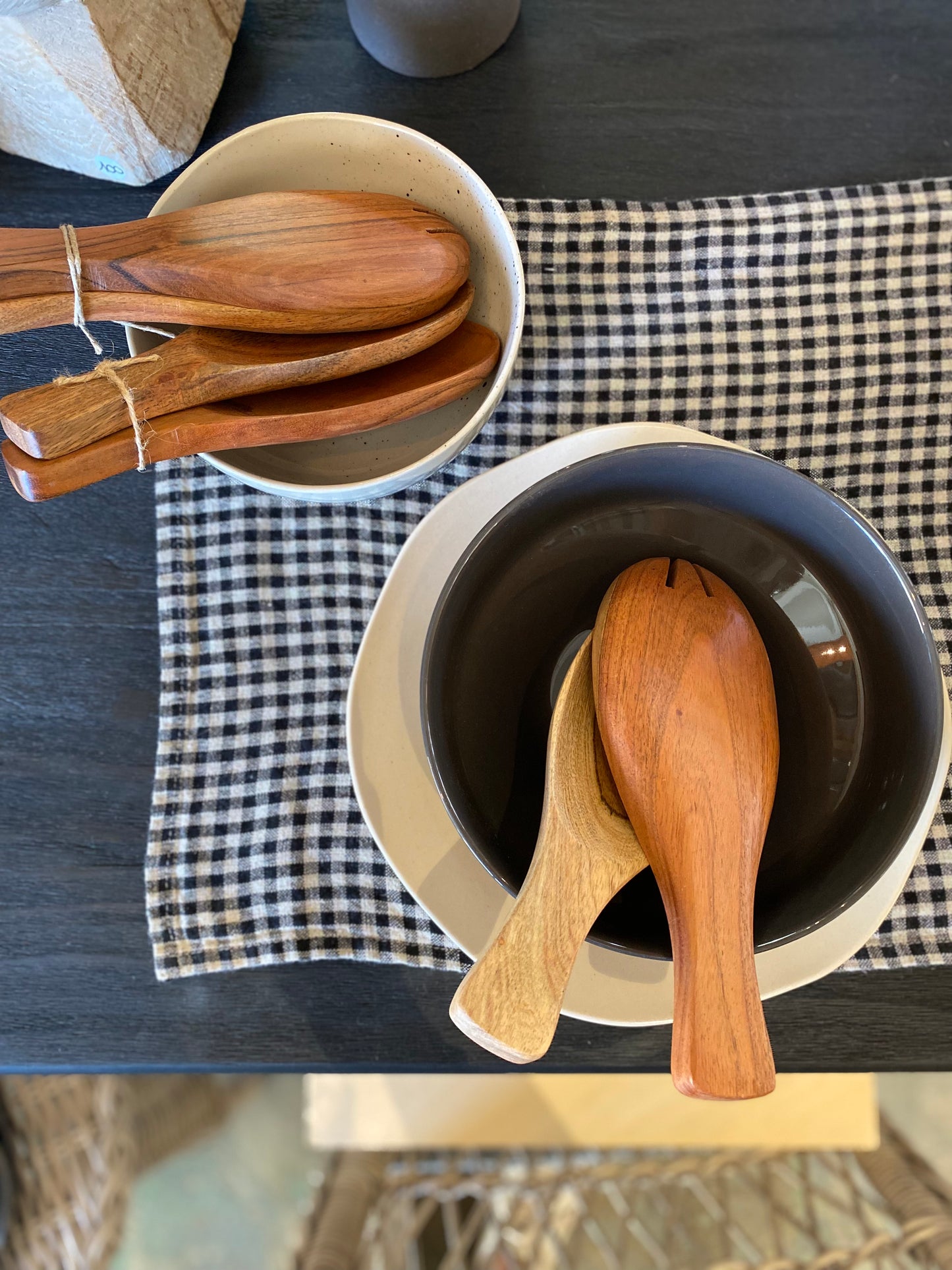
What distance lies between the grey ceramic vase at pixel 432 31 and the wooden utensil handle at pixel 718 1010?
1.44 ft

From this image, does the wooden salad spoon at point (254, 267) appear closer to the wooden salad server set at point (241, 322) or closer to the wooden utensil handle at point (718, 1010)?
the wooden salad server set at point (241, 322)

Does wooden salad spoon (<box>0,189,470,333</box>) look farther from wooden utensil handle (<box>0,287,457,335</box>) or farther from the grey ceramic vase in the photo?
the grey ceramic vase

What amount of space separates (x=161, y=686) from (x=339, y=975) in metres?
0.17

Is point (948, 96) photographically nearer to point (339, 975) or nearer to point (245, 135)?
point (245, 135)

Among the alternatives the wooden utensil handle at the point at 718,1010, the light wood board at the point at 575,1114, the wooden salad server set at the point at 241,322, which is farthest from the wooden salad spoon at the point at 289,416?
the light wood board at the point at 575,1114

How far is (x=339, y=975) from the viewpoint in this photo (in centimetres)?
47

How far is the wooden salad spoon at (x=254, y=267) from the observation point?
0.36 meters

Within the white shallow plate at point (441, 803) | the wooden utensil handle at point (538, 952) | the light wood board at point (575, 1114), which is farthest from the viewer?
the light wood board at point (575, 1114)

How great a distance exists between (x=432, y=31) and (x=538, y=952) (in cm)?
45

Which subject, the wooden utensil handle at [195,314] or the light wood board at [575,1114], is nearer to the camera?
the wooden utensil handle at [195,314]

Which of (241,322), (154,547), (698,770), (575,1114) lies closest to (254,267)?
(241,322)

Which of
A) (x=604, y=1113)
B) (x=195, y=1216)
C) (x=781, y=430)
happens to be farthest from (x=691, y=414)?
(x=195, y=1216)

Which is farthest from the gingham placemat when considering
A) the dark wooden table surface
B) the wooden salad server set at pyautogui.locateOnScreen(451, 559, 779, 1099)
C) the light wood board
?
the light wood board

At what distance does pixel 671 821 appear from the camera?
36cm
